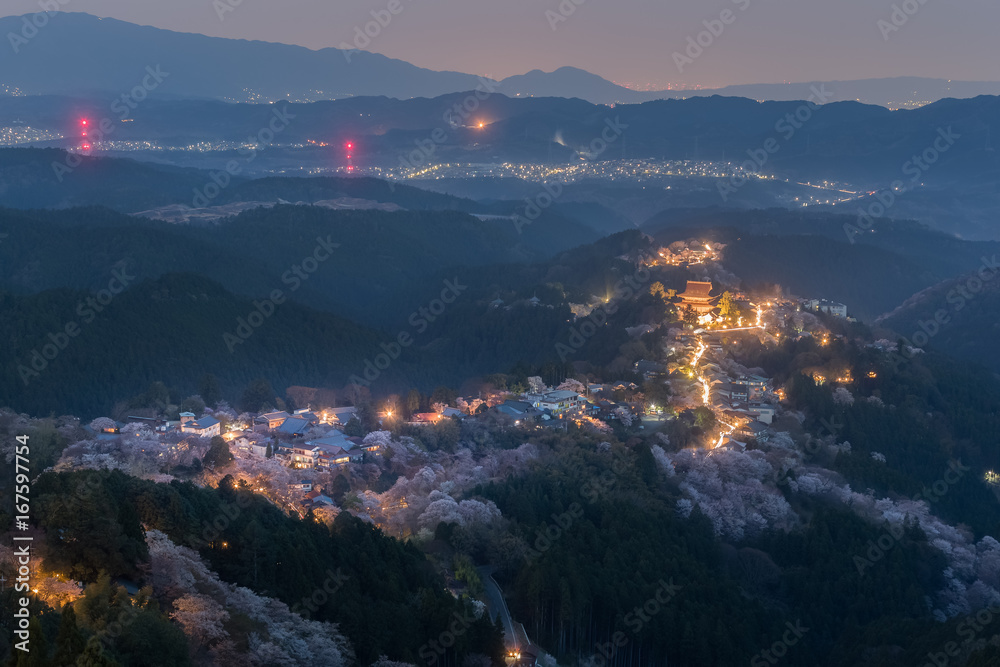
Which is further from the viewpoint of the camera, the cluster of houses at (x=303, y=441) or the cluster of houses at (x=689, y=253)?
the cluster of houses at (x=689, y=253)

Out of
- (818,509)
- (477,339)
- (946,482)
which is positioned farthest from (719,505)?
(477,339)

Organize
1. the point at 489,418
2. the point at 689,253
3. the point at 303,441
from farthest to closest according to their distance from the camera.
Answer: the point at 689,253 → the point at 489,418 → the point at 303,441

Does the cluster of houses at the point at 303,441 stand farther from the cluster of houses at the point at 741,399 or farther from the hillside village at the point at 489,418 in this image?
the cluster of houses at the point at 741,399

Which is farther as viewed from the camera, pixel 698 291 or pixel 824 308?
pixel 824 308

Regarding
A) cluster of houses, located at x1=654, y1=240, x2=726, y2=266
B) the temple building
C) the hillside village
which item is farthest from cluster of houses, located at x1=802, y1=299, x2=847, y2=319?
cluster of houses, located at x1=654, y1=240, x2=726, y2=266

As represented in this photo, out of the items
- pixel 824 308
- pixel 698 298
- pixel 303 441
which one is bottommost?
pixel 303 441

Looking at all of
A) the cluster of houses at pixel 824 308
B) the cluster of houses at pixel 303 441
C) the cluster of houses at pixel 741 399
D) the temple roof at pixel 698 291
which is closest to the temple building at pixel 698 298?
the temple roof at pixel 698 291

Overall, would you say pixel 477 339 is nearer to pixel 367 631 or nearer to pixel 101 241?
pixel 101 241

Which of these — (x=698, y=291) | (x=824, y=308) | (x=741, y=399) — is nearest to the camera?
(x=741, y=399)

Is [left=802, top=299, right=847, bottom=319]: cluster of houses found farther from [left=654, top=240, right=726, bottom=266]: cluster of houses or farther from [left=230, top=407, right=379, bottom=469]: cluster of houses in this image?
[left=230, top=407, right=379, bottom=469]: cluster of houses

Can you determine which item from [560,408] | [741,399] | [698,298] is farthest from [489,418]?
[698,298]

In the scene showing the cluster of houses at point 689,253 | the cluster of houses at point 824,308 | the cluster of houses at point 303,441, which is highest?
the cluster of houses at point 689,253

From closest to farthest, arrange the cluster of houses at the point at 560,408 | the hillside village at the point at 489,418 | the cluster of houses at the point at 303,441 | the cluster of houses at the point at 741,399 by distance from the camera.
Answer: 1. the hillside village at the point at 489,418
2. the cluster of houses at the point at 303,441
3. the cluster of houses at the point at 560,408
4. the cluster of houses at the point at 741,399

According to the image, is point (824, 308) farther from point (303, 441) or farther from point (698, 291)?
point (303, 441)
